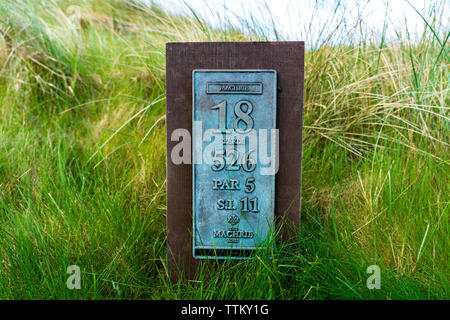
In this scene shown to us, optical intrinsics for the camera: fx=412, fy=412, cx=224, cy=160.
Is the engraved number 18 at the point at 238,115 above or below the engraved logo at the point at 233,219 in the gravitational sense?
above

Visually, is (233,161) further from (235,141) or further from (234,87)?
(234,87)

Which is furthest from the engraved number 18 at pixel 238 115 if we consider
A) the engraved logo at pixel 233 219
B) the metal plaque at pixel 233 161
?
the engraved logo at pixel 233 219

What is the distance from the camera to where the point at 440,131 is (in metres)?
2.59

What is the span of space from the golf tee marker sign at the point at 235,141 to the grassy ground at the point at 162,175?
6.1 inches

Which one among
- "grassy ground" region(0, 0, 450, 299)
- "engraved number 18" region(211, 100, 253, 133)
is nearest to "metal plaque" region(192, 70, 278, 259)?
"engraved number 18" region(211, 100, 253, 133)

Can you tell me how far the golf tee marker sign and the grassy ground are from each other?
0.16 meters

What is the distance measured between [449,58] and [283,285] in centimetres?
194

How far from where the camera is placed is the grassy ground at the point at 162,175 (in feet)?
5.48

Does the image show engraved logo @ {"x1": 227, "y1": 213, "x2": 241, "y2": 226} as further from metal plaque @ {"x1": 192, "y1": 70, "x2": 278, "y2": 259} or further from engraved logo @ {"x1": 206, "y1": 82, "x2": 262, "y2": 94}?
engraved logo @ {"x1": 206, "y1": 82, "x2": 262, "y2": 94}

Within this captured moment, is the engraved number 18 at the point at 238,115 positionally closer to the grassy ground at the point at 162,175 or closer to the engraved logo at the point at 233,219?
the engraved logo at the point at 233,219

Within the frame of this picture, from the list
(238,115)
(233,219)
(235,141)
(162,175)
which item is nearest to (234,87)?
(238,115)

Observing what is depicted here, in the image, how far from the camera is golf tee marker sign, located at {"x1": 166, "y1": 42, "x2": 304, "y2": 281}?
1.77m
